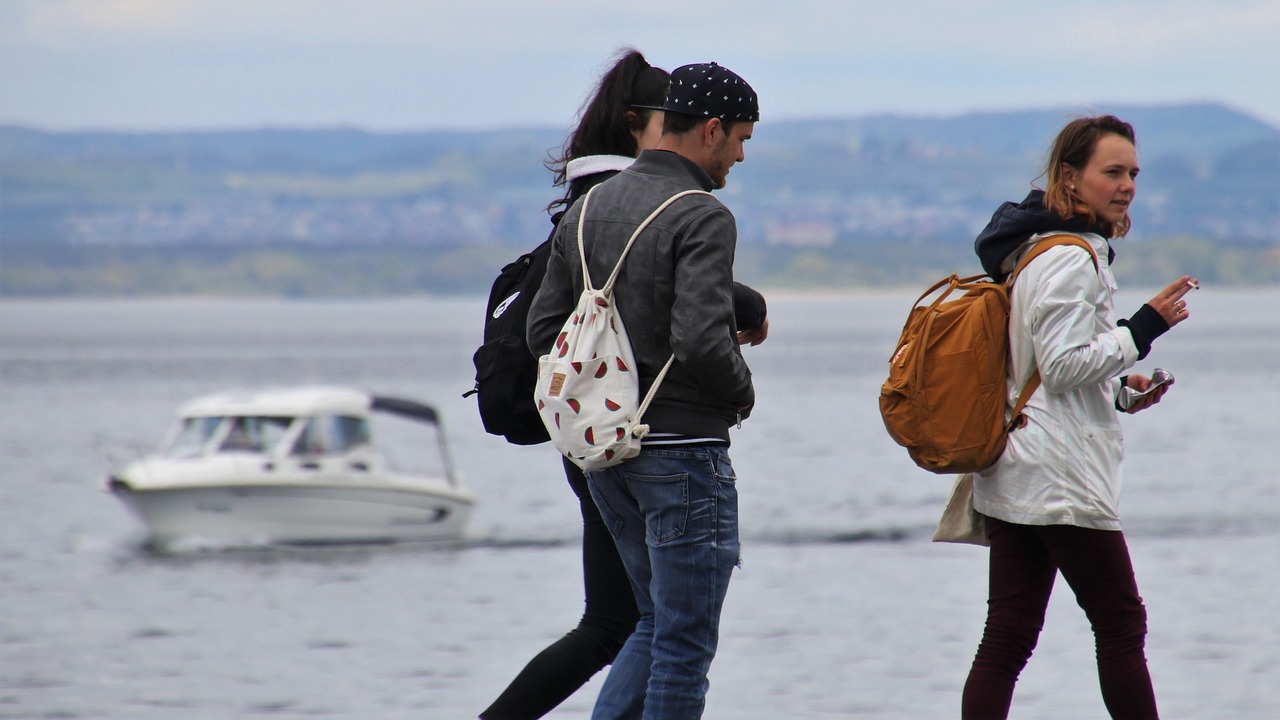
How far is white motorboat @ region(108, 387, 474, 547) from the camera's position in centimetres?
1695

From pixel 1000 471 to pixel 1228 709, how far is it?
13.0ft

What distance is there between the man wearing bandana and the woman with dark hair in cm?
32

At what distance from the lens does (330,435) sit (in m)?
17.4

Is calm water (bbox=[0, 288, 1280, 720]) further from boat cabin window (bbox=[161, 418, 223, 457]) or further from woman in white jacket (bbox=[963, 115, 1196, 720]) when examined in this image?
woman in white jacket (bbox=[963, 115, 1196, 720])

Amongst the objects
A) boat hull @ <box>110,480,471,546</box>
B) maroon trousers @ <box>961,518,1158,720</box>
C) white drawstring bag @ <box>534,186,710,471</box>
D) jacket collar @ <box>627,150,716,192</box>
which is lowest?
maroon trousers @ <box>961,518,1158,720</box>

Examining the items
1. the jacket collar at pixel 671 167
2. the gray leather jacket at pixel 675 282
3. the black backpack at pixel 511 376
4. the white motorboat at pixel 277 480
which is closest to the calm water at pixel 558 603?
the white motorboat at pixel 277 480

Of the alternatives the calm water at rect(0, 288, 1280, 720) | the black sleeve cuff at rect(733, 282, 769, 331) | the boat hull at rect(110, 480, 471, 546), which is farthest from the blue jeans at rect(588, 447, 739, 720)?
the boat hull at rect(110, 480, 471, 546)

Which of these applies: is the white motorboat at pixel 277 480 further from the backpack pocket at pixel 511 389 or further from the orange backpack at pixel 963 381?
the orange backpack at pixel 963 381

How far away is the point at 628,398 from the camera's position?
343 centimetres

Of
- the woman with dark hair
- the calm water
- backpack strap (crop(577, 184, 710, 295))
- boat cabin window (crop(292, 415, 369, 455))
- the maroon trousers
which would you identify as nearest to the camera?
backpack strap (crop(577, 184, 710, 295))

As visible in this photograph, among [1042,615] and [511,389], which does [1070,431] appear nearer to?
[1042,615]

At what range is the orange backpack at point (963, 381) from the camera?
374cm

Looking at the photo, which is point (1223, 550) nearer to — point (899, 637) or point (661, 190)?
point (899, 637)

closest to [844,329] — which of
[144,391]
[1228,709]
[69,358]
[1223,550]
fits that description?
[69,358]
